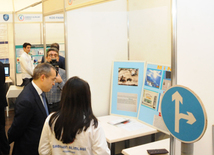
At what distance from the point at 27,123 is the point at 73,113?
2.42ft

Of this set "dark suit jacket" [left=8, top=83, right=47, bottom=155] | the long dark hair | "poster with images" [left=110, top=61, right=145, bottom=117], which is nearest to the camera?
the long dark hair

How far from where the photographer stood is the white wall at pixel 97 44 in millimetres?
3203

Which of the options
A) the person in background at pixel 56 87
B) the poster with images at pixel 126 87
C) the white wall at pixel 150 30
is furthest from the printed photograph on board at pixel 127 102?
the person in background at pixel 56 87

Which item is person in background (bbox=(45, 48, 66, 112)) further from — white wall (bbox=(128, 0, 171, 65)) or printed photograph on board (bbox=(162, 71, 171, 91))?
printed photograph on board (bbox=(162, 71, 171, 91))

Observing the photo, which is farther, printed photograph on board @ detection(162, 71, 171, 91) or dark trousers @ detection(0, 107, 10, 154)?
dark trousers @ detection(0, 107, 10, 154)

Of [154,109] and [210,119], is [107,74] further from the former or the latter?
[210,119]

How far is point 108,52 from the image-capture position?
343cm

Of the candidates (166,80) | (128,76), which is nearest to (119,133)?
(166,80)

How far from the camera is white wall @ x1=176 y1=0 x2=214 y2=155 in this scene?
169 cm

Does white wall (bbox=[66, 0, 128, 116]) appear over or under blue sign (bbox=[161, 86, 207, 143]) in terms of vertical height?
over

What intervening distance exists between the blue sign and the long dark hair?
1.62 ft

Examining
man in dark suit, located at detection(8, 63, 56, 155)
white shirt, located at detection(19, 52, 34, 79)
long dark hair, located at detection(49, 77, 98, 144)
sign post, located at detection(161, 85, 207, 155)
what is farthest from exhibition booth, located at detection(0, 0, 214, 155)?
white shirt, located at detection(19, 52, 34, 79)

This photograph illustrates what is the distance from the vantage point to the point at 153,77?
9.46 feet

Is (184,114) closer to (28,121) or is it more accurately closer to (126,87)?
(28,121)
